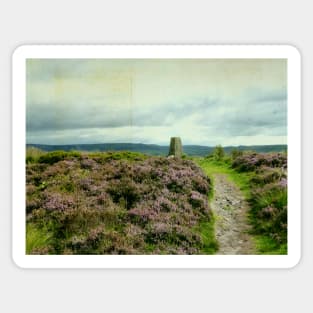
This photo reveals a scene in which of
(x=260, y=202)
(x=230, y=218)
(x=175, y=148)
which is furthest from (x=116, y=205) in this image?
(x=260, y=202)

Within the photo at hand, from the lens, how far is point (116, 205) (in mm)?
6320

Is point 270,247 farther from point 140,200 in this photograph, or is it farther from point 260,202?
point 140,200

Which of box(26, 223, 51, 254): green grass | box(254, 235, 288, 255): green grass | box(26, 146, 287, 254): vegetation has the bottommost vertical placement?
box(254, 235, 288, 255): green grass

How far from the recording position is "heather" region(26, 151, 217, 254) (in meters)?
6.13

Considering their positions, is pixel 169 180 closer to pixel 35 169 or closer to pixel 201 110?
pixel 201 110

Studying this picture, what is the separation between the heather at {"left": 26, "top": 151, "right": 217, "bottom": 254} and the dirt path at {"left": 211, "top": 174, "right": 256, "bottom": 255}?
4.2 inches

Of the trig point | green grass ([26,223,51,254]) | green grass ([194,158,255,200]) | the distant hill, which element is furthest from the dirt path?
green grass ([26,223,51,254])

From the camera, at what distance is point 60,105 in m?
6.23

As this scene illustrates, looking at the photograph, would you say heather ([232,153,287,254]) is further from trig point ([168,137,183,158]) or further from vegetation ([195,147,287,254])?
trig point ([168,137,183,158])
